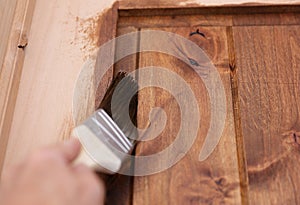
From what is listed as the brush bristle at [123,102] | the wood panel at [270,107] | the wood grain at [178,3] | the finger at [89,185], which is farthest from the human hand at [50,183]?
the wood grain at [178,3]

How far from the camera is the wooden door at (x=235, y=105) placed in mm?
616

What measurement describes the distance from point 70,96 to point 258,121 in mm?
325

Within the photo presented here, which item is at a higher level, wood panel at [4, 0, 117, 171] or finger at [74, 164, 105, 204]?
wood panel at [4, 0, 117, 171]

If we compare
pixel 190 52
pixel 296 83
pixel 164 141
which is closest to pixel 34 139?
pixel 164 141

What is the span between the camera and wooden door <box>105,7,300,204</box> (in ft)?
2.02

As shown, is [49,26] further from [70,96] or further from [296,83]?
[296,83]

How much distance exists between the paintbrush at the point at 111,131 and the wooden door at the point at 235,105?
4 cm

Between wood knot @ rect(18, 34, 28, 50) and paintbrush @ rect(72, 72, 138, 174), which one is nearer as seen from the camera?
paintbrush @ rect(72, 72, 138, 174)

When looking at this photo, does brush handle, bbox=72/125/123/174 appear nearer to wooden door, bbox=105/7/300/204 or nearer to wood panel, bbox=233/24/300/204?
wooden door, bbox=105/7/300/204

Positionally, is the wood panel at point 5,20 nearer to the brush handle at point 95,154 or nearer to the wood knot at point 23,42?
the wood knot at point 23,42

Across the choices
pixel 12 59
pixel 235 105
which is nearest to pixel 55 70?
pixel 12 59

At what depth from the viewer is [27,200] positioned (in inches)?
16.2

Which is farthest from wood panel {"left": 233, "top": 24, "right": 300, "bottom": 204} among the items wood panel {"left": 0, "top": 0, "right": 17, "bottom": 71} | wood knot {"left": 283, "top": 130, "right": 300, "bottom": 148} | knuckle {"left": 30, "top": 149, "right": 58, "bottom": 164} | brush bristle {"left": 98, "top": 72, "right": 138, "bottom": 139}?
wood panel {"left": 0, "top": 0, "right": 17, "bottom": 71}

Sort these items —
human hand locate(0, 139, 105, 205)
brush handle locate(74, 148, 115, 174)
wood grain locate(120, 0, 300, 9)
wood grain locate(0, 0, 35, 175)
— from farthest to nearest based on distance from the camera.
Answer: wood grain locate(120, 0, 300, 9) → wood grain locate(0, 0, 35, 175) → brush handle locate(74, 148, 115, 174) → human hand locate(0, 139, 105, 205)
